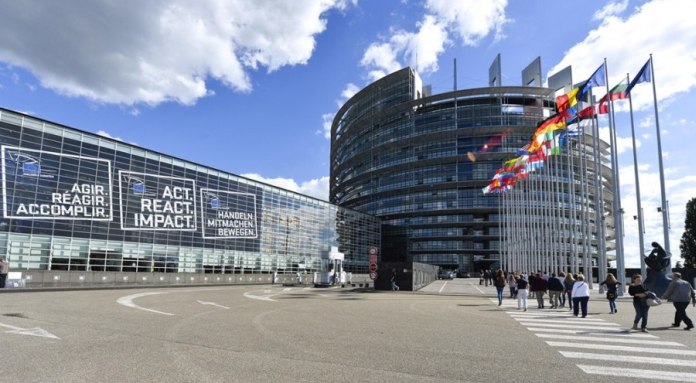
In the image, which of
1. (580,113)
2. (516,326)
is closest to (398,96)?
(580,113)

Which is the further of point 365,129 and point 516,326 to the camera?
point 365,129

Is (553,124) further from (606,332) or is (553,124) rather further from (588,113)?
(606,332)

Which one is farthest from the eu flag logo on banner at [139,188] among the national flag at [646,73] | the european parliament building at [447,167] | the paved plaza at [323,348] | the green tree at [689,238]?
the green tree at [689,238]

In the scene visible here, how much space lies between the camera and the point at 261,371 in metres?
6.60

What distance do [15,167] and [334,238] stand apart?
4690 cm

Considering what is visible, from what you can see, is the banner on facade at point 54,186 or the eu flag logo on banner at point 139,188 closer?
the banner on facade at point 54,186

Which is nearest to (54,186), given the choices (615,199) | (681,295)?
(681,295)

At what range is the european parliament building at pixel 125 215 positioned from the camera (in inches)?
1267

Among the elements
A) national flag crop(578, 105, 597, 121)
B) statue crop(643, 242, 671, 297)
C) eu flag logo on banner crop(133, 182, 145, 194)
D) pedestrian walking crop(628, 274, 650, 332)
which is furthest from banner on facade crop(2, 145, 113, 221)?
statue crop(643, 242, 671, 297)

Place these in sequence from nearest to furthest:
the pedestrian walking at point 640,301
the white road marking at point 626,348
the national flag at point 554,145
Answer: the white road marking at point 626,348, the pedestrian walking at point 640,301, the national flag at point 554,145

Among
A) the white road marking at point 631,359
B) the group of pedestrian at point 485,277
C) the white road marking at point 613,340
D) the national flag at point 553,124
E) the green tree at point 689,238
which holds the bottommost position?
the group of pedestrian at point 485,277

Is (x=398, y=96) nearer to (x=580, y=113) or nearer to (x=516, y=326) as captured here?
(x=580, y=113)

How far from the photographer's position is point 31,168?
32.6 meters

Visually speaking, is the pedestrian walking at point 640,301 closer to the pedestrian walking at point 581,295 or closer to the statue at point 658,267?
the pedestrian walking at point 581,295
